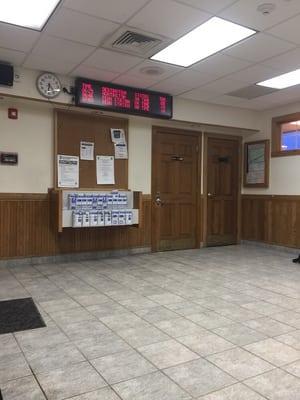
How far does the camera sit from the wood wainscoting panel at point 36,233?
5262 millimetres

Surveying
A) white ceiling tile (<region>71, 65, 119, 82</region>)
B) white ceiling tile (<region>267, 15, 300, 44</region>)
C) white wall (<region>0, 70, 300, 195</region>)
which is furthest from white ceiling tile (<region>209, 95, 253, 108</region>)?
white ceiling tile (<region>267, 15, 300, 44</region>)

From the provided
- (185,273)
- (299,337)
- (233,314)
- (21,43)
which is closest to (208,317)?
(233,314)

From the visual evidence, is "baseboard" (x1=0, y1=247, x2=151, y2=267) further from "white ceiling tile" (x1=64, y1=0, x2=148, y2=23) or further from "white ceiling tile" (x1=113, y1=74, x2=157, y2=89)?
"white ceiling tile" (x1=64, y1=0, x2=148, y2=23)

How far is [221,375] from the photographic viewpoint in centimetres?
225

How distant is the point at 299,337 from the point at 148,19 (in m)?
3.18

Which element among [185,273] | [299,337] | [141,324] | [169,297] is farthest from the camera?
[185,273]

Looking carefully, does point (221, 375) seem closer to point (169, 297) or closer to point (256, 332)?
point (256, 332)

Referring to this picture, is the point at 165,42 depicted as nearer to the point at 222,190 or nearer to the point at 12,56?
the point at 12,56

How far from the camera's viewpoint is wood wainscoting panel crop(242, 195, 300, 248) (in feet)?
21.7

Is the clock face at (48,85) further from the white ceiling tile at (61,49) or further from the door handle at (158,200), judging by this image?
the door handle at (158,200)

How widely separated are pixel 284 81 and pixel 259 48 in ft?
4.90

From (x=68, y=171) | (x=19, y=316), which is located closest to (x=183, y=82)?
(x=68, y=171)

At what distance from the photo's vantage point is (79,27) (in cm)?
370

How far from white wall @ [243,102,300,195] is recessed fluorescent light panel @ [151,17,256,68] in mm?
2974
